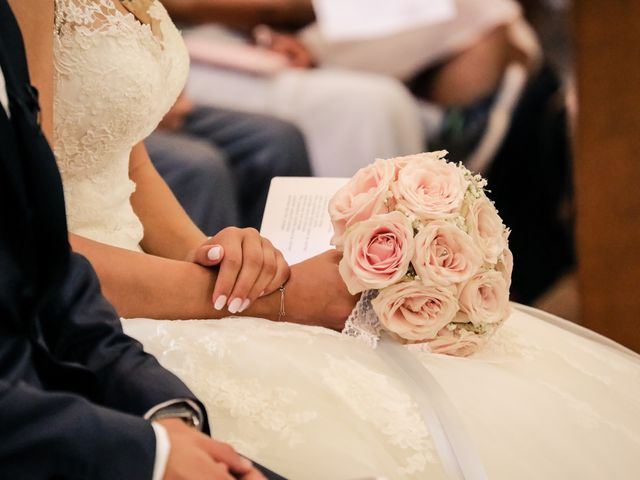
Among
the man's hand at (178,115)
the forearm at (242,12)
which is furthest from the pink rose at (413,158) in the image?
the forearm at (242,12)

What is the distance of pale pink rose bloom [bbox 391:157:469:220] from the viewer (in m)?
0.88

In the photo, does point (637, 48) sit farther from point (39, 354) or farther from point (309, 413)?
point (39, 354)

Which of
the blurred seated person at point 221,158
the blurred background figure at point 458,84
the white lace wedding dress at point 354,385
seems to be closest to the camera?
the white lace wedding dress at point 354,385

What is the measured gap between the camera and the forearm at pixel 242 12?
256 centimetres

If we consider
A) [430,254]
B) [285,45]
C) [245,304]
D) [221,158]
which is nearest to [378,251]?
[430,254]

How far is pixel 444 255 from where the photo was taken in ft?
2.89

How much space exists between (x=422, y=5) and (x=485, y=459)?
6.75ft

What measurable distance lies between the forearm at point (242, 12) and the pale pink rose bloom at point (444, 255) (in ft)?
5.85

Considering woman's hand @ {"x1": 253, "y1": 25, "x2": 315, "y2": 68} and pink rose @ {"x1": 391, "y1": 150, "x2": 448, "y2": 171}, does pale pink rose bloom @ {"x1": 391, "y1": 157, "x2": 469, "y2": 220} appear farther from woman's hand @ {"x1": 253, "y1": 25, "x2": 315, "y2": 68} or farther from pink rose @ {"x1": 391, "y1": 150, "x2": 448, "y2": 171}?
woman's hand @ {"x1": 253, "y1": 25, "x2": 315, "y2": 68}

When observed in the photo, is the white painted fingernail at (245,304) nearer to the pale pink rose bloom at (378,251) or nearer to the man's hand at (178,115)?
the pale pink rose bloom at (378,251)

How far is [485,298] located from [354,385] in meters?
0.17

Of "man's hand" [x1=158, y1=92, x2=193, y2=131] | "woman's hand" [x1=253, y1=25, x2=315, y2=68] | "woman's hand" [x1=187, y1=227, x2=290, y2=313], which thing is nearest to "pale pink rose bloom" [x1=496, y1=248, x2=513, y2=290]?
"woman's hand" [x1=187, y1=227, x2=290, y2=313]

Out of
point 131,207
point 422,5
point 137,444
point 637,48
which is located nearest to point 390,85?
point 422,5

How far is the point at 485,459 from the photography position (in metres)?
0.79
